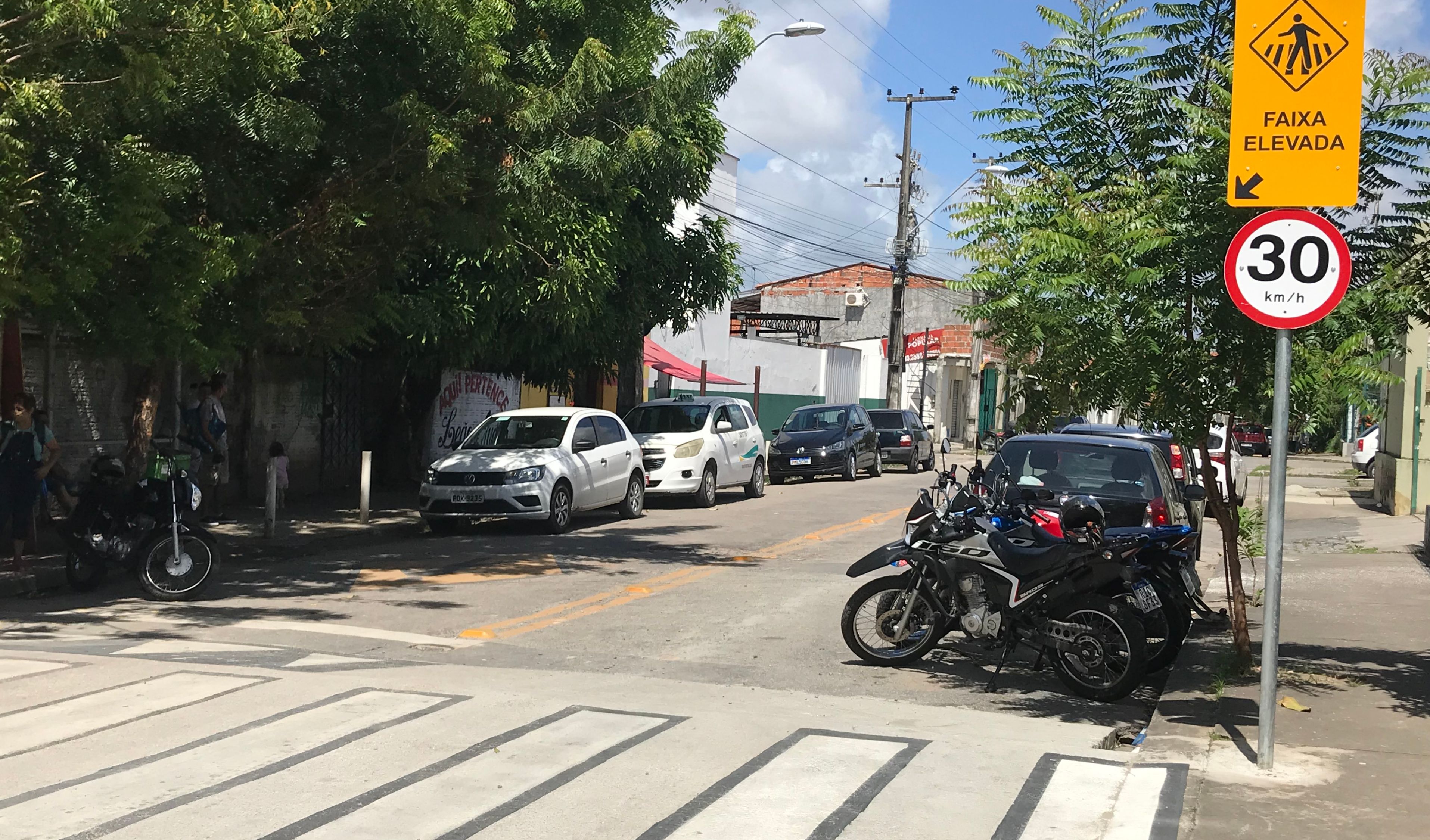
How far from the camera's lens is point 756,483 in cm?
2512

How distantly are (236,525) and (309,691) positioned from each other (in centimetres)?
1013

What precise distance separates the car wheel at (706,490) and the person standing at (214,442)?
7.79 meters

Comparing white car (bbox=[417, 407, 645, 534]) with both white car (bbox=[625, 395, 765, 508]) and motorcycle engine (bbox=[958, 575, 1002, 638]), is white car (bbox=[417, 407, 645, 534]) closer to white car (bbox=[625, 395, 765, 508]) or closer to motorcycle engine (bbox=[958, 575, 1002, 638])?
white car (bbox=[625, 395, 765, 508])

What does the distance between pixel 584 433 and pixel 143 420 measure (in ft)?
20.5

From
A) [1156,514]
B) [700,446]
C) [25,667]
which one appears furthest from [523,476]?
[25,667]

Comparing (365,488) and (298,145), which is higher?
(298,145)

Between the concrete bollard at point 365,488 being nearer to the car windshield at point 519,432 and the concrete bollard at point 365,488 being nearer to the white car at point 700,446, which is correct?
the car windshield at point 519,432

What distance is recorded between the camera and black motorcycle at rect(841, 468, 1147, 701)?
8.56 metres

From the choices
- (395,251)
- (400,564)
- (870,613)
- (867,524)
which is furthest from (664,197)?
(870,613)

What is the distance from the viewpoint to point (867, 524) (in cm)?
2030

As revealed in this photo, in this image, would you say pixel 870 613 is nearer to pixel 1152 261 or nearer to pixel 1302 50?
pixel 1152 261

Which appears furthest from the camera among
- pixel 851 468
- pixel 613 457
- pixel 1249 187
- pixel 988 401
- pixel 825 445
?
pixel 988 401

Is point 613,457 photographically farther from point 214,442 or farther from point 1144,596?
point 1144,596

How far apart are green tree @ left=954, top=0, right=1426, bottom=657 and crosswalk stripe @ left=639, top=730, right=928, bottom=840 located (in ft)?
8.82
